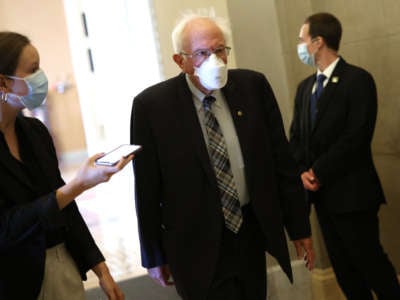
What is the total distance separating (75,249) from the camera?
186 cm

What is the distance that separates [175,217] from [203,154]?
0.26 m

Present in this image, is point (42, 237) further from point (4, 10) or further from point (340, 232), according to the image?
point (4, 10)

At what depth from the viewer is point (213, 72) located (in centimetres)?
190

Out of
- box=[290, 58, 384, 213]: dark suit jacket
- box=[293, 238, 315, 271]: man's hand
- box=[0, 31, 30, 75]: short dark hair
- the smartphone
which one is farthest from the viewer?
box=[290, 58, 384, 213]: dark suit jacket

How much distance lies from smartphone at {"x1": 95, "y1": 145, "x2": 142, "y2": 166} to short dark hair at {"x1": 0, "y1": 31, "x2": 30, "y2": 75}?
45 centimetres

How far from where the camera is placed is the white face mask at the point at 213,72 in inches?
74.9

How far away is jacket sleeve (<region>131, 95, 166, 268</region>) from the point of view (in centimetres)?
197

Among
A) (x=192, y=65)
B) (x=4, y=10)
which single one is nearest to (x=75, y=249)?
(x=192, y=65)

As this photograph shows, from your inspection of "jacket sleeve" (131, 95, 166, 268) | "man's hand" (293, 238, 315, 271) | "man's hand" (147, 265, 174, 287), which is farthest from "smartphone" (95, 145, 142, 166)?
"man's hand" (293, 238, 315, 271)

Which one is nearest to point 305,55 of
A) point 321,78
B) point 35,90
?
point 321,78

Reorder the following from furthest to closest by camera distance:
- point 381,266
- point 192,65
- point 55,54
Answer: point 55,54 < point 381,266 < point 192,65

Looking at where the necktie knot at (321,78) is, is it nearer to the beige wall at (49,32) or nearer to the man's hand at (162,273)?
the man's hand at (162,273)

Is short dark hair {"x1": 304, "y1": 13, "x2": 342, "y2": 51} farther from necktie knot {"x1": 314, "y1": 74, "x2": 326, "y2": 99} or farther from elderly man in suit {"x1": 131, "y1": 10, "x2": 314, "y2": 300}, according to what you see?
elderly man in suit {"x1": 131, "y1": 10, "x2": 314, "y2": 300}

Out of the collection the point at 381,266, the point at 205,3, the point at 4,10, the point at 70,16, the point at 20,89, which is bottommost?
the point at 381,266
